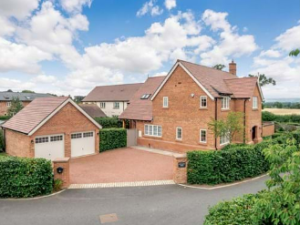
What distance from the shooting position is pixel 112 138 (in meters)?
23.9

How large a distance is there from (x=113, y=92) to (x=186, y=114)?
33.7m

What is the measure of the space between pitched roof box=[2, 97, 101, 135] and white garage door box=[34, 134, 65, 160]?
4.30 feet

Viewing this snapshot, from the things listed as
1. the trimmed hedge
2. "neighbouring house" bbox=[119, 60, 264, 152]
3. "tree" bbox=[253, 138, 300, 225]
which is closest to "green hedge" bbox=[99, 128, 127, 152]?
"neighbouring house" bbox=[119, 60, 264, 152]

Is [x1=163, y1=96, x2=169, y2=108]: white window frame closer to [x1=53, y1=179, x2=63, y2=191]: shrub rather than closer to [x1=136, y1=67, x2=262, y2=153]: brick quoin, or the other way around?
[x1=136, y1=67, x2=262, y2=153]: brick quoin

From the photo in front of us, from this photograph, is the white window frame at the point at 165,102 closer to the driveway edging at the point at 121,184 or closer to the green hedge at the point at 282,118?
the driveway edging at the point at 121,184

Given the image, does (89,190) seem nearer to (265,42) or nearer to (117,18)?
(117,18)

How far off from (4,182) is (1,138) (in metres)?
13.6

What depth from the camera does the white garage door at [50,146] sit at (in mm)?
18156

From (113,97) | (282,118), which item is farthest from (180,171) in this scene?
(113,97)

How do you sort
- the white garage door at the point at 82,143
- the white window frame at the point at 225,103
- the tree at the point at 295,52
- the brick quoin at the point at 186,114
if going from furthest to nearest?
the white window frame at the point at 225,103, the brick quoin at the point at 186,114, the white garage door at the point at 82,143, the tree at the point at 295,52

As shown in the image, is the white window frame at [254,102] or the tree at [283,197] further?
the white window frame at [254,102]

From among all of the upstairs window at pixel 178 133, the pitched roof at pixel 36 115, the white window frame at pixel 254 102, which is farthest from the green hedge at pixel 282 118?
the pitched roof at pixel 36 115

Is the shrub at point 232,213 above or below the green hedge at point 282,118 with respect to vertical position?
below

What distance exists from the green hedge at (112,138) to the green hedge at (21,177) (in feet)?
37.1
